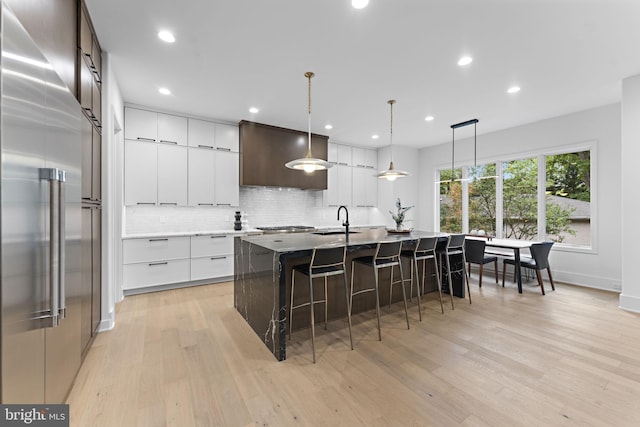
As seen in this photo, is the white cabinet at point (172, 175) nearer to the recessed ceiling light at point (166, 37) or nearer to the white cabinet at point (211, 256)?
the white cabinet at point (211, 256)

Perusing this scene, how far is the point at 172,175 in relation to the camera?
177 inches

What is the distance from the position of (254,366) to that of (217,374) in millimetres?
277

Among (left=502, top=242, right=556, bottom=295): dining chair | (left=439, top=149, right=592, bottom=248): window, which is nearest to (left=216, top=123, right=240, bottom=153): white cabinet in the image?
(left=439, top=149, right=592, bottom=248): window

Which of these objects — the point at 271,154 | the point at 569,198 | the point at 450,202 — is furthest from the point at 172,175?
the point at 569,198

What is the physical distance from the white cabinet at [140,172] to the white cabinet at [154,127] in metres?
0.12

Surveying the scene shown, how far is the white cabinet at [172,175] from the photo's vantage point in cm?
440

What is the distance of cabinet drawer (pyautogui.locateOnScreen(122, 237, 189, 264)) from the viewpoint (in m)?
3.97

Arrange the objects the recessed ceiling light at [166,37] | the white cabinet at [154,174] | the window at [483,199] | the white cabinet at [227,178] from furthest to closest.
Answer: the window at [483,199]
the white cabinet at [227,178]
the white cabinet at [154,174]
the recessed ceiling light at [166,37]

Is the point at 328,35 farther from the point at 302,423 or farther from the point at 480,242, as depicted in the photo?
the point at 480,242

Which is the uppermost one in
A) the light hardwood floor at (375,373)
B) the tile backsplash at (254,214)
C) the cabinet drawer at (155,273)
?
the tile backsplash at (254,214)

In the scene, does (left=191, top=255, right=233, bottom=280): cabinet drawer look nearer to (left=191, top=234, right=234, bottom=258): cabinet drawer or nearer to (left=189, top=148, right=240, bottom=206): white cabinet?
(left=191, top=234, right=234, bottom=258): cabinet drawer

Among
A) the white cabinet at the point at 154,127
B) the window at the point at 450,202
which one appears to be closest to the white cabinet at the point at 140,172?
the white cabinet at the point at 154,127

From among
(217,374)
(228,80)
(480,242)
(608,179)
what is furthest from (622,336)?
(228,80)

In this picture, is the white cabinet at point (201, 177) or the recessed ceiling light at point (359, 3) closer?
the recessed ceiling light at point (359, 3)
